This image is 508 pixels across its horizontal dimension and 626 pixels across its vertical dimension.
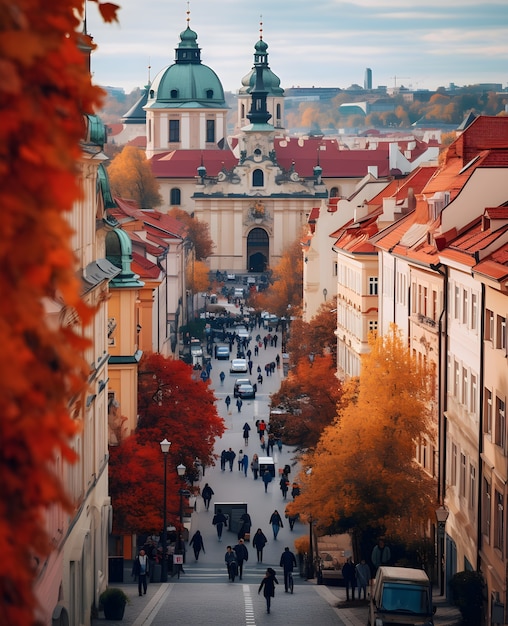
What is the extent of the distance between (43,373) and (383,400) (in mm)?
27359

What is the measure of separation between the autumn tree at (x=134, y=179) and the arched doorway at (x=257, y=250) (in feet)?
35.1

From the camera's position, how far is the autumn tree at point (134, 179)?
5487 inches

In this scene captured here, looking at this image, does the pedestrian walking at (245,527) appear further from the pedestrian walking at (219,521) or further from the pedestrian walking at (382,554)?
the pedestrian walking at (382,554)

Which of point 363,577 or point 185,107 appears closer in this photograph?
point 363,577

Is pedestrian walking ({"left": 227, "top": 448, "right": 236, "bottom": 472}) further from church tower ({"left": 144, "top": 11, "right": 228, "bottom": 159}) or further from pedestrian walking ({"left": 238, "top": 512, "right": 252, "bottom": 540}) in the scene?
church tower ({"left": 144, "top": 11, "right": 228, "bottom": 159})

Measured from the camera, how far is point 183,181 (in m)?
157

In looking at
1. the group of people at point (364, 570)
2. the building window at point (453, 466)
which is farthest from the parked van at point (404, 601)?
the building window at point (453, 466)

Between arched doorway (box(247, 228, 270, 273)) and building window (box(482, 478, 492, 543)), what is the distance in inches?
4776

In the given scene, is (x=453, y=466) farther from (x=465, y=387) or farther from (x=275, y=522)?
(x=275, y=522)

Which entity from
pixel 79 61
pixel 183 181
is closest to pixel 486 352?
pixel 79 61

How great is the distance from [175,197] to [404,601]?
13435cm

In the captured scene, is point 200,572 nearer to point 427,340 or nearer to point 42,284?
point 427,340

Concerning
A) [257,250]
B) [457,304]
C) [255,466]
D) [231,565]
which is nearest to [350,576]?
[231,565]

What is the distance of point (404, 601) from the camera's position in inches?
978
